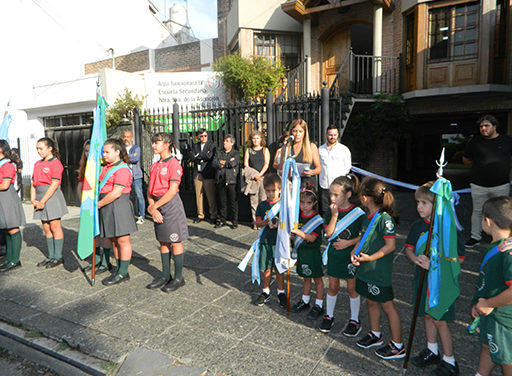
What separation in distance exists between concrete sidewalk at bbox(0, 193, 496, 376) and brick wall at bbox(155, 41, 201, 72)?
1627 centimetres

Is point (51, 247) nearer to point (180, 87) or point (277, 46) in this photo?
point (180, 87)

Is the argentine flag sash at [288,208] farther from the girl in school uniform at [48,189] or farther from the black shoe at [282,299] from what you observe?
the girl in school uniform at [48,189]

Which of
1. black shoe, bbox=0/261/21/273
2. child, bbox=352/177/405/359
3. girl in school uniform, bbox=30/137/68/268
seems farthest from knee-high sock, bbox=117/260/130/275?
child, bbox=352/177/405/359

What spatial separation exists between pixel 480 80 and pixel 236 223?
27.7 ft

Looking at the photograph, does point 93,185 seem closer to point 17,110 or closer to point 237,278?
point 237,278

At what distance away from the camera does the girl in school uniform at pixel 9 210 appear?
191 inches

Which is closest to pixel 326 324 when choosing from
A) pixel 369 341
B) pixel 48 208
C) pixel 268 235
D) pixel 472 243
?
pixel 369 341

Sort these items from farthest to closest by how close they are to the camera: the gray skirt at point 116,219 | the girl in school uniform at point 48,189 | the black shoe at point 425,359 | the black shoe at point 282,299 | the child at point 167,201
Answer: the girl in school uniform at point 48,189 → the gray skirt at point 116,219 → the child at point 167,201 → the black shoe at point 282,299 → the black shoe at point 425,359

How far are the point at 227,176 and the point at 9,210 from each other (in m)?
3.57

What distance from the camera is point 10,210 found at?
4902 millimetres

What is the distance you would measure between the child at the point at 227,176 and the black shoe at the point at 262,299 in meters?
3.48

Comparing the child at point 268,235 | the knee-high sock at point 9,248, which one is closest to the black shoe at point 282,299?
the child at point 268,235

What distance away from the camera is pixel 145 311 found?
3654 millimetres

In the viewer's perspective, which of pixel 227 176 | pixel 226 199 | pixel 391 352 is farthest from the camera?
pixel 226 199
